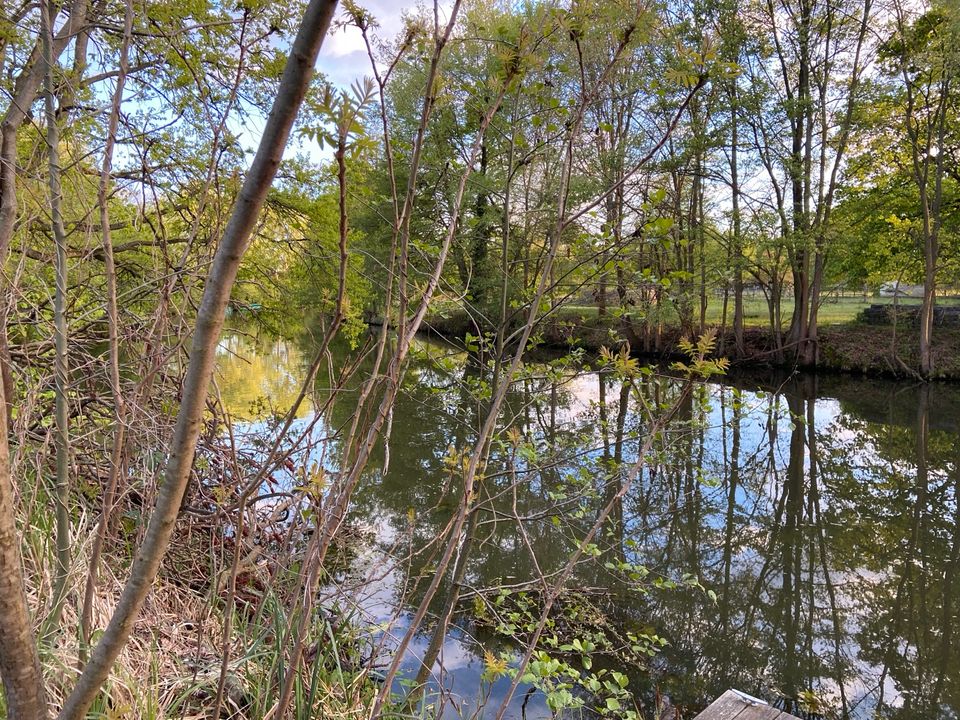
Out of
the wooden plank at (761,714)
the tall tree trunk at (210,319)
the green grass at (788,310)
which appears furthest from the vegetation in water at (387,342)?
the green grass at (788,310)

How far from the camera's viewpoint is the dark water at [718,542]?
365 centimetres

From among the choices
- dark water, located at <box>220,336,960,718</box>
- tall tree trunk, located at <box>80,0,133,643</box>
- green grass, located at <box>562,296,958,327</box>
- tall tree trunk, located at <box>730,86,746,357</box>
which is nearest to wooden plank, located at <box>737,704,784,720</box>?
dark water, located at <box>220,336,960,718</box>

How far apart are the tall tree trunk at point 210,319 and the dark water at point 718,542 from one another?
77 centimetres

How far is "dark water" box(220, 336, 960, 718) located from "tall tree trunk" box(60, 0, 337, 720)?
0.77 m

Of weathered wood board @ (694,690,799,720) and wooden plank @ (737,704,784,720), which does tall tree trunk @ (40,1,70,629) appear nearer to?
weathered wood board @ (694,690,799,720)

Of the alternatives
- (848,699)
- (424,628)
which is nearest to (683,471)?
(848,699)

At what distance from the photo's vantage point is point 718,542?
586 cm

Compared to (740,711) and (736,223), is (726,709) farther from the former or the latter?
(736,223)

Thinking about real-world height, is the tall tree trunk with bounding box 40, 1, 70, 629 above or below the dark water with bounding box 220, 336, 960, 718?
→ above

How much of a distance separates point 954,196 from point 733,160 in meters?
5.50

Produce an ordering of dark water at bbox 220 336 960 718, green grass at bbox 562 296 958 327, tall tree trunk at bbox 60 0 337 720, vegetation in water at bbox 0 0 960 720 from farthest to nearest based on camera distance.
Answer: green grass at bbox 562 296 958 327 < dark water at bbox 220 336 960 718 < vegetation in water at bbox 0 0 960 720 < tall tree trunk at bbox 60 0 337 720

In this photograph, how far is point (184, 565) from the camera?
3.40 metres

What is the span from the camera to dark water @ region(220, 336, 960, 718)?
12.0 feet

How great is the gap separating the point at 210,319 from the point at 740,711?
110 inches
